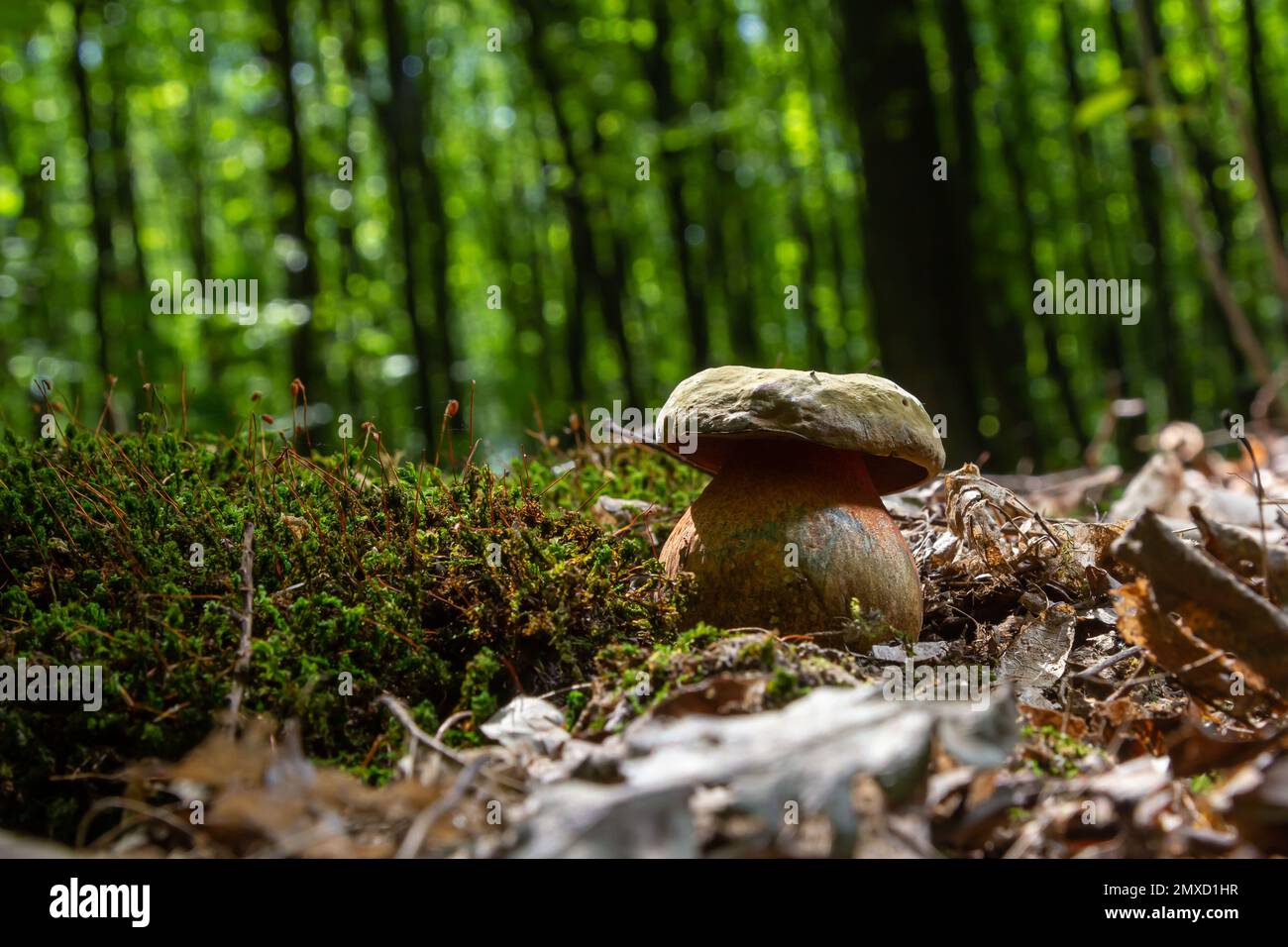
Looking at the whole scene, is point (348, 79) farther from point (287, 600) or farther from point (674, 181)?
point (287, 600)

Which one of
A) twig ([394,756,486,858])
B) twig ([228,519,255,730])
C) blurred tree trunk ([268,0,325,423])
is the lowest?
twig ([394,756,486,858])

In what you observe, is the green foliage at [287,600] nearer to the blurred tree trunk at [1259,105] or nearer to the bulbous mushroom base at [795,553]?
the bulbous mushroom base at [795,553]

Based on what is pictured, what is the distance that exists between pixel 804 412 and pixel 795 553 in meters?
0.42

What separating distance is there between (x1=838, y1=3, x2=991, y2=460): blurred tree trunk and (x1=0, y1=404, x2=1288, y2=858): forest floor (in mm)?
3645

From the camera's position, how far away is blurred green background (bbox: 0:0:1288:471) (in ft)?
28.3

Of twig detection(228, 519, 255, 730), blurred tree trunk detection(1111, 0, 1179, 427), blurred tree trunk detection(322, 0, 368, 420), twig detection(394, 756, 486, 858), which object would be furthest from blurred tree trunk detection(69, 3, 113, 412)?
blurred tree trunk detection(1111, 0, 1179, 427)

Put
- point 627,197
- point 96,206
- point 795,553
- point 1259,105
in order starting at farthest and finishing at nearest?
1. point 627,197
2. point 96,206
3. point 1259,105
4. point 795,553

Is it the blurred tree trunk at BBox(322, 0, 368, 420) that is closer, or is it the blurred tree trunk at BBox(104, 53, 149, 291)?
the blurred tree trunk at BBox(104, 53, 149, 291)

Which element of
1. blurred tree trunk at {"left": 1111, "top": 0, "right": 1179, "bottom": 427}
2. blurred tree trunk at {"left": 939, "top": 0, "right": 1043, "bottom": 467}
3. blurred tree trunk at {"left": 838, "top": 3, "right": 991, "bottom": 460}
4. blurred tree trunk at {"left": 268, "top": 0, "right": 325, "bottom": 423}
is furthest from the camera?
blurred tree trunk at {"left": 1111, "top": 0, "right": 1179, "bottom": 427}

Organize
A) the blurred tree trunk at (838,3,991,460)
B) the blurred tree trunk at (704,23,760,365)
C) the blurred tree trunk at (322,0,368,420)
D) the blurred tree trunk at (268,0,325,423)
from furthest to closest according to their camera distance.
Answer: the blurred tree trunk at (704,23,760,365) < the blurred tree trunk at (322,0,368,420) < the blurred tree trunk at (268,0,325,423) < the blurred tree trunk at (838,3,991,460)

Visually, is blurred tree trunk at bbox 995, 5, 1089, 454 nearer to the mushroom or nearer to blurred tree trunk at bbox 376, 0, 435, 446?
blurred tree trunk at bbox 376, 0, 435, 446

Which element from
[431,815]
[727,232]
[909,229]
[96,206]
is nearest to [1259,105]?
[727,232]

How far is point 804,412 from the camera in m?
2.44

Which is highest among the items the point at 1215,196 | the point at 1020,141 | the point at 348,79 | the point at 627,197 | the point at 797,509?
the point at 348,79
